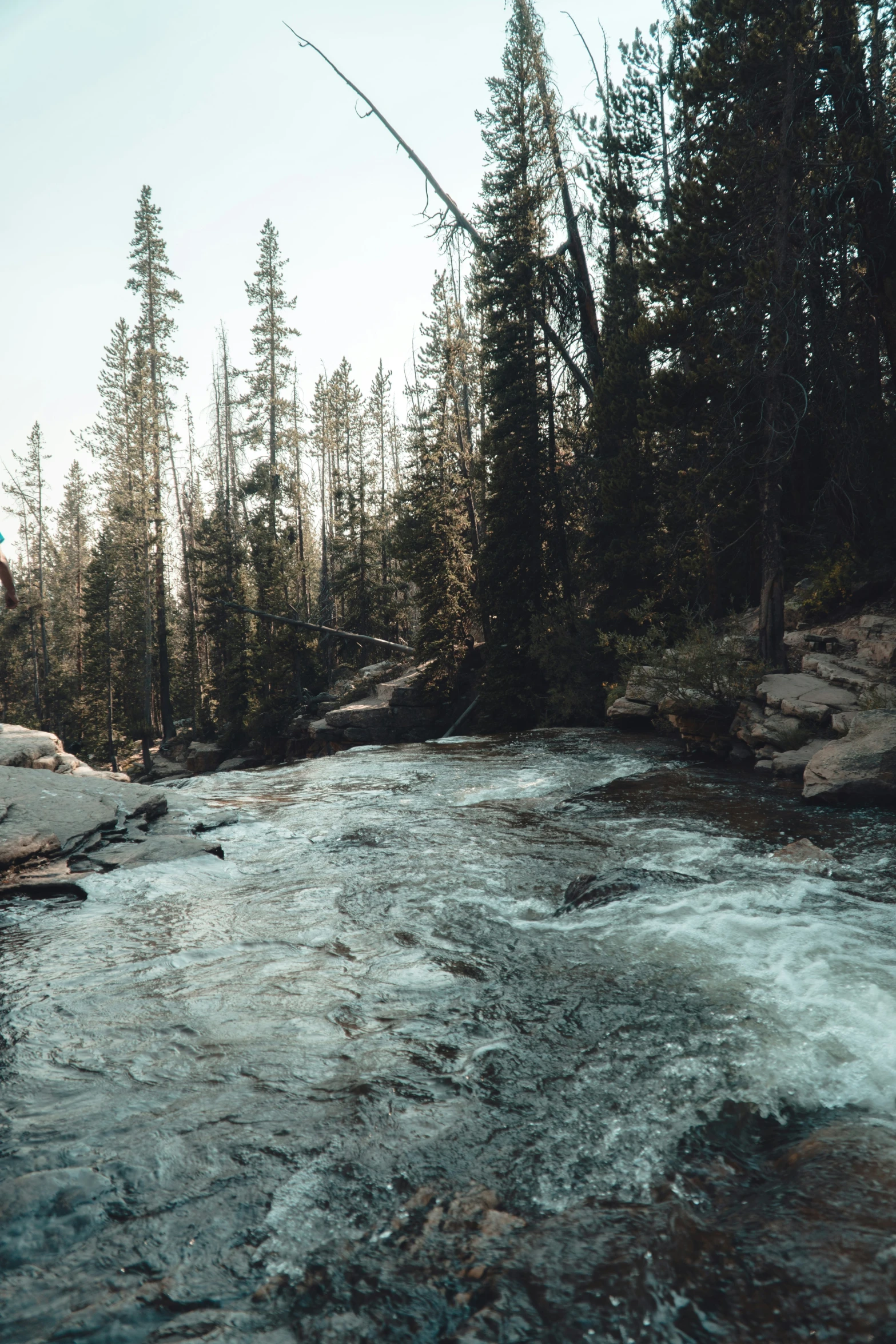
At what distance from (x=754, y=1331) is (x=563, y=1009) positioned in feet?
6.52

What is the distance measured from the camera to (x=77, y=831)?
788 centimetres

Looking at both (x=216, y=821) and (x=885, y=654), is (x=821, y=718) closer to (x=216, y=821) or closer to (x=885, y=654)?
(x=885, y=654)

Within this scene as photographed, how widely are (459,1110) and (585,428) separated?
65.7 ft

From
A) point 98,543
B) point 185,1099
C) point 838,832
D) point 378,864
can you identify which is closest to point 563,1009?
point 185,1099

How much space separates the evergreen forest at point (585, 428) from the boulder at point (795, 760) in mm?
2879

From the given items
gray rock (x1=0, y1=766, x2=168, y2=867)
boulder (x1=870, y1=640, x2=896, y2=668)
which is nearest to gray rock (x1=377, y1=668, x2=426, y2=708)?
gray rock (x1=0, y1=766, x2=168, y2=867)

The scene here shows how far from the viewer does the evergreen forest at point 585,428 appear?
12.3 m

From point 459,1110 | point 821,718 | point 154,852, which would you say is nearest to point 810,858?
point 459,1110

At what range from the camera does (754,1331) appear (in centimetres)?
203

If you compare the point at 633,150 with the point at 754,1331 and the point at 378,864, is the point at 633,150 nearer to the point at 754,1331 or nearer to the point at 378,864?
the point at 378,864

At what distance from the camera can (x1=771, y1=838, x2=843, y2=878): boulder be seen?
19.6ft

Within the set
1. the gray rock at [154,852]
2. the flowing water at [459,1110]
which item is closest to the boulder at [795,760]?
the flowing water at [459,1110]

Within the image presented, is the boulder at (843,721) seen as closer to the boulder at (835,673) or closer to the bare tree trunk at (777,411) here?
the boulder at (835,673)

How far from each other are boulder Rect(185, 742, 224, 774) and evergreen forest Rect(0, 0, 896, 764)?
3.34 ft
